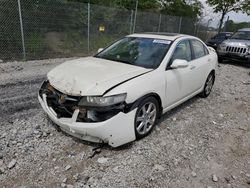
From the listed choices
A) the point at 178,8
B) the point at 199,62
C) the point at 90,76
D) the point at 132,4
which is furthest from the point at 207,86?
the point at 178,8

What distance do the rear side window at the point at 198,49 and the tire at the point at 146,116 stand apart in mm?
1784

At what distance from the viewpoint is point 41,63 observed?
759cm

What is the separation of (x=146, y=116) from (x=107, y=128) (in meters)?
0.78

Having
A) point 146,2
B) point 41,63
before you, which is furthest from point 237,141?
point 146,2

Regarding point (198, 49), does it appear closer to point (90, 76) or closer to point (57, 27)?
point (90, 76)

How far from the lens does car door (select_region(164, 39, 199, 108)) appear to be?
11.4ft

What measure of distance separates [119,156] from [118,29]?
9.26 m

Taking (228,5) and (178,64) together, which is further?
(228,5)

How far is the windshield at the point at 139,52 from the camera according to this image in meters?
3.48

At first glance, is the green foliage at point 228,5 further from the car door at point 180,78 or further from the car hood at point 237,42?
the car door at point 180,78

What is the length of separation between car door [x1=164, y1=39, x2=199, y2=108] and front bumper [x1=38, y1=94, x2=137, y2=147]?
3.19 ft

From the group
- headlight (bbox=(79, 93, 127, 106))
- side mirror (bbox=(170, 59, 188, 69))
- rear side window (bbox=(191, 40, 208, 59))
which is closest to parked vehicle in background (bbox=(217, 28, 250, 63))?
rear side window (bbox=(191, 40, 208, 59))

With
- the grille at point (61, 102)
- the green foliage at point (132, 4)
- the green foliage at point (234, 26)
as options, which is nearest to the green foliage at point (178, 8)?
the green foliage at point (132, 4)

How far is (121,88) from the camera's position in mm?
2725
